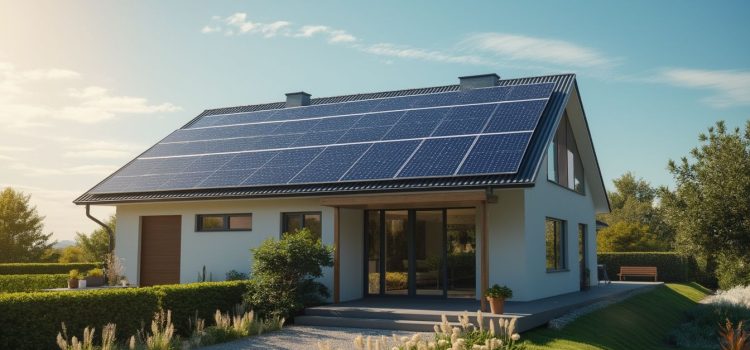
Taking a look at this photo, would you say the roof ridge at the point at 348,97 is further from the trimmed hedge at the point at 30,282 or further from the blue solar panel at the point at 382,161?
the trimmed hedge at the point at 30,282

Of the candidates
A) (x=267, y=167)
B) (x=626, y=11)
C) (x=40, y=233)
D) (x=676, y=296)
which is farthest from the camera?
(x=40, y=233)

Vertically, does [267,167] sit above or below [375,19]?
below

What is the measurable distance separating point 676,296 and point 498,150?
541 inches

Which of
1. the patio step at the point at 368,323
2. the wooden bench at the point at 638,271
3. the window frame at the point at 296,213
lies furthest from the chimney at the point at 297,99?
the wooden bench at the point at 638,271

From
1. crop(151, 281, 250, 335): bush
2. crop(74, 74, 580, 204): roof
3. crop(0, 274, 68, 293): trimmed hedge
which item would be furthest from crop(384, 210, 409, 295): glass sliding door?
crop(0, 274, 68, 293): trimmed hedge

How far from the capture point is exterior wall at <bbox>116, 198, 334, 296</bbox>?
1830 centimetres

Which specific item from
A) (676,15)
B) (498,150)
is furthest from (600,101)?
(498,150)

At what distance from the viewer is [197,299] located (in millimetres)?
14703

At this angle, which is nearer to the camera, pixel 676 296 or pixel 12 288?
pixel 12 288

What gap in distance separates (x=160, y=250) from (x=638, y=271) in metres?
23.0

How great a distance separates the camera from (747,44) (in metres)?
21.9

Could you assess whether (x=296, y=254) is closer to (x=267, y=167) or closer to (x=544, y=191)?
(x=267, y=167)

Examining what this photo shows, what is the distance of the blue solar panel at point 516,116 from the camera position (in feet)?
56.9

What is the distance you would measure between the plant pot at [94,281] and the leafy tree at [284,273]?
6.66 m
